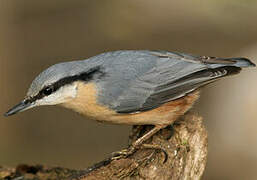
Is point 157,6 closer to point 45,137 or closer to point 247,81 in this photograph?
point 247,81

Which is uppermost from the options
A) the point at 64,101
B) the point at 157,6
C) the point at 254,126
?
the point at 157,6

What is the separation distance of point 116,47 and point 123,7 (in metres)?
1.38

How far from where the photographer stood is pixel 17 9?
830cm

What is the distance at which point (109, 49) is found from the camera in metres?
7.93

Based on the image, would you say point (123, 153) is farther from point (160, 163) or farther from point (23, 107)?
point (23, 107)

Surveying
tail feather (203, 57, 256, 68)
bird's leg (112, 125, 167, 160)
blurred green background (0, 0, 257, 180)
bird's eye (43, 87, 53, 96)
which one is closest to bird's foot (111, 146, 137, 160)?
bird's leg (112, 125, 167, 160)

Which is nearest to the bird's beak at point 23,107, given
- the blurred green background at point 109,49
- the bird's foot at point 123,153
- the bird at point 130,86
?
the bird at point 130,86

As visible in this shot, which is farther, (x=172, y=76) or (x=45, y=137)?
(x=45, y=137)

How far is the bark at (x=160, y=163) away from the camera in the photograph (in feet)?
11.8

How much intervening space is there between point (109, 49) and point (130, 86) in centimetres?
392

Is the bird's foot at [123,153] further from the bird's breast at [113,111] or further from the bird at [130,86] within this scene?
the bird's breast at [113,111]

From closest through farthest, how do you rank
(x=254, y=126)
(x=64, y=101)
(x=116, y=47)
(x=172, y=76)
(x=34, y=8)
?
(x=64, y=101) < (x=172, y=76) < (x=254, y=126) < (x=116, y=47) < (x=34, y=8)

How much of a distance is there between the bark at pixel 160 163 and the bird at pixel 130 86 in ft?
0.47

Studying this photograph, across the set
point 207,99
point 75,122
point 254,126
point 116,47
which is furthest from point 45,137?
point 254,126
